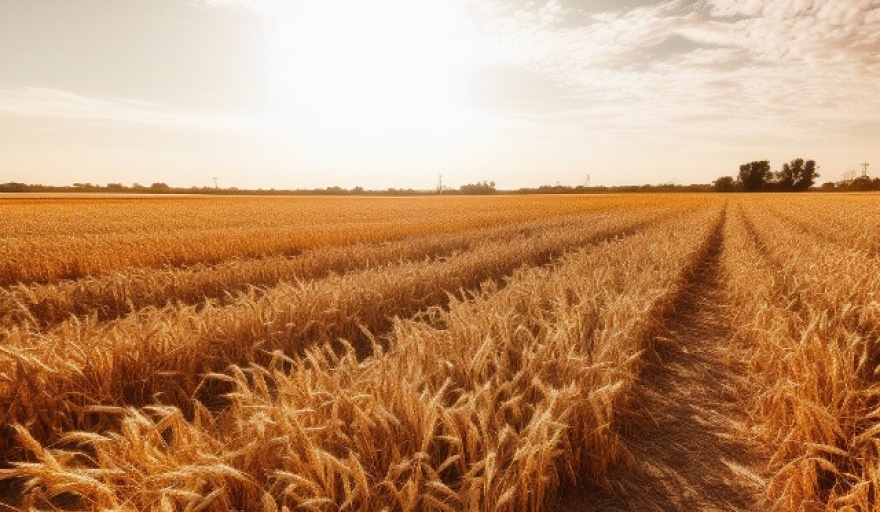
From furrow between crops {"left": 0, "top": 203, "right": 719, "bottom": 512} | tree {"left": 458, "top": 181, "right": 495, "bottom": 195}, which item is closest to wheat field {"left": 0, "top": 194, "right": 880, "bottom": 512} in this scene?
furrow between crops {"left": 0, "top": 203, "right": 719, "bottom": 512}

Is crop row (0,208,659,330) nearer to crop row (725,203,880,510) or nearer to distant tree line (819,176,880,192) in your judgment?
crop row (725,203,880,510)

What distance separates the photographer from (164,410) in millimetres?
2348

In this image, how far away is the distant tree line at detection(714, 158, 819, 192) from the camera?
10350 centimetres

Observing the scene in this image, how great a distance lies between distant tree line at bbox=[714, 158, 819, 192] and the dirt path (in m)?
120

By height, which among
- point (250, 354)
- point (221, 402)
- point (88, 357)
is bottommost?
point (221, 402)

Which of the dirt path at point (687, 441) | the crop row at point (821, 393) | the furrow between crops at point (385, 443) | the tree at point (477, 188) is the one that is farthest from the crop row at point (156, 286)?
the tree at point (477, 188)

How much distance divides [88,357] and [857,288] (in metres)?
8.32

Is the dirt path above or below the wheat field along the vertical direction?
below

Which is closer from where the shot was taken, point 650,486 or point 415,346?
point 650,486

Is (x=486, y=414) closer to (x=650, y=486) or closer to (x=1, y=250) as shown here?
(x=650, y=486)

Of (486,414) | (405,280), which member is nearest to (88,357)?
(486,414)

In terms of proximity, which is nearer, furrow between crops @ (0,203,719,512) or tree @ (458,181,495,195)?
furrow between crops @ (0,203,719,512)

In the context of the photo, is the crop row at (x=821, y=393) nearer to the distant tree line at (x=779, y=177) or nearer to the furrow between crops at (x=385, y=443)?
the furrow between crops at (x=385, y=443)

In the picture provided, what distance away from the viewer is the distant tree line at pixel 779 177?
103500 millimetres
